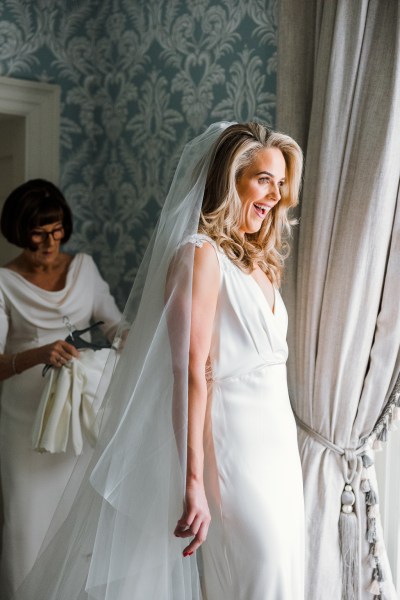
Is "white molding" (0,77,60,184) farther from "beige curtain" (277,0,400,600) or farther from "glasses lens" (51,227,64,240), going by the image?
"beige curtain" (277,0,400,600)

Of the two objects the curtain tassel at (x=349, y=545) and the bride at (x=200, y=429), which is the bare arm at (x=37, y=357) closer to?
the bride at (x=200, y=429)

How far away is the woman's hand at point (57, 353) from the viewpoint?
2.50 metres

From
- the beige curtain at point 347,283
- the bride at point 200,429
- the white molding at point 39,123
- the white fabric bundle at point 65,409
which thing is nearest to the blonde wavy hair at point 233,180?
the bride at point 200,429

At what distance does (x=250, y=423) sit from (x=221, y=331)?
0.21m

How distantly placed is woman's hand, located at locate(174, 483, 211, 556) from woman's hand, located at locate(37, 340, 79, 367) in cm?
95

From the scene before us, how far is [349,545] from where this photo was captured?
2.14 m

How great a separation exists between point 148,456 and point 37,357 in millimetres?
908

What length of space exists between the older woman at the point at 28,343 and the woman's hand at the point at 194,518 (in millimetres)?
1065

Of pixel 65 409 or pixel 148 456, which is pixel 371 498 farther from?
pixel 65 409

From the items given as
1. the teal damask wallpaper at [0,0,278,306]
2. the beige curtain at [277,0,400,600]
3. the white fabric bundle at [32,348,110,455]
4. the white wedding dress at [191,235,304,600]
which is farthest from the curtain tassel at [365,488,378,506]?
the teal damask wallpaper at [0,0,278,306]

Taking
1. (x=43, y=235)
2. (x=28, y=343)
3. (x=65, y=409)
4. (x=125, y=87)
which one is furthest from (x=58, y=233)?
(x=125, y=87)

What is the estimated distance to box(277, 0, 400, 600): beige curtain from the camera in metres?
2.06

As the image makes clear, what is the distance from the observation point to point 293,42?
2275mm

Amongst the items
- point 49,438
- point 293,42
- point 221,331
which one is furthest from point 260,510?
point 293,42
